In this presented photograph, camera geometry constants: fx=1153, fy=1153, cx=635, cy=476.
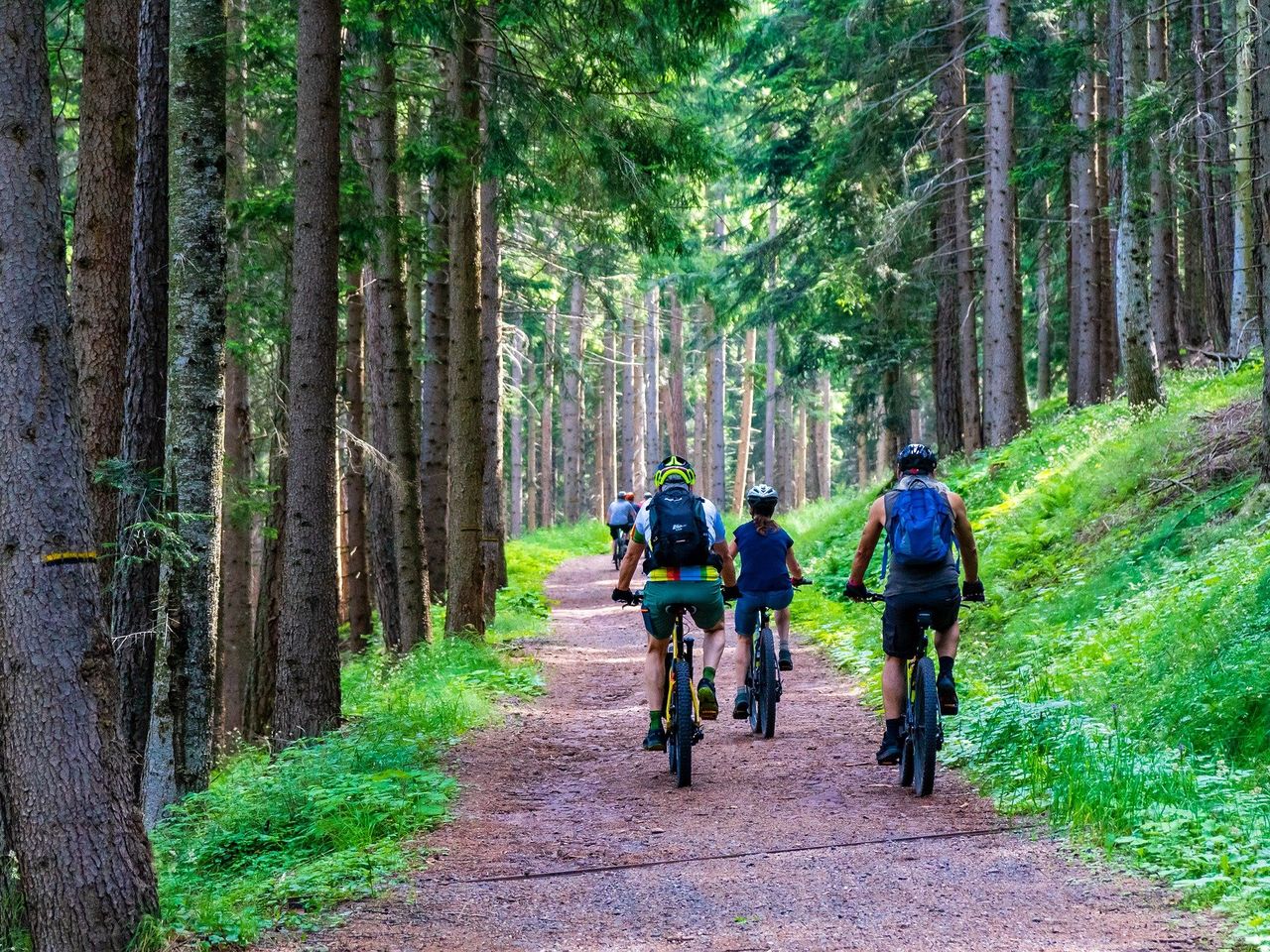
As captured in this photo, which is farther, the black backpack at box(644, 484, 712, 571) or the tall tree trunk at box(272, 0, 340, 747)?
the tall tree trunk at box(272, 0, 340, 747)

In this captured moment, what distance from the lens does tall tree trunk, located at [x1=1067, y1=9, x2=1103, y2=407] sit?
21625mm

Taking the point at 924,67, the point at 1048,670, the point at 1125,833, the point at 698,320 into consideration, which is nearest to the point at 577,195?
the point at 1048,670

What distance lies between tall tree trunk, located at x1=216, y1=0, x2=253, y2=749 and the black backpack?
695cm

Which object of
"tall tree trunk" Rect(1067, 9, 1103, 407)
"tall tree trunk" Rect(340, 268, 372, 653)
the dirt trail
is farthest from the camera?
"tall tree trunk" Rect(1067, 9, 1103, 407)

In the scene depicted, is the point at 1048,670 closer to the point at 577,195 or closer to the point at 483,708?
the point at 483,708

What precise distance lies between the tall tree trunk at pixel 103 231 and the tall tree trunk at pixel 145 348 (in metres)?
0.20

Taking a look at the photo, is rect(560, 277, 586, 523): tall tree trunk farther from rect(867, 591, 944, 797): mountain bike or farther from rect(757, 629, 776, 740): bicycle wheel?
rect(867, 591, 944, 797): mountain bike

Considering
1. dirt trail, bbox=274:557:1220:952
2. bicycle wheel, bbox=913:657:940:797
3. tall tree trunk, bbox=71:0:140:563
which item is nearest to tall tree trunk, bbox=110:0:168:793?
tall tree trunk, bbox=71:0:140:563

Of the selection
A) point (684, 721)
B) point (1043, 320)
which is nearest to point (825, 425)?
point (1043, 320)

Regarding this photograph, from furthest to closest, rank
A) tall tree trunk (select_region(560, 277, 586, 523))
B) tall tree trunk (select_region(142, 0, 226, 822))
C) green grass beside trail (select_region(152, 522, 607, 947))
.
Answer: tall tree trunk (select_region(560, 277, 586, 523))
tall tree trunk (select_region(142, 0, 226, 822))
green grass beside trail (select_region(152, 522, 607, 947))

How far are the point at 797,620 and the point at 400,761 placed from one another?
9394mm

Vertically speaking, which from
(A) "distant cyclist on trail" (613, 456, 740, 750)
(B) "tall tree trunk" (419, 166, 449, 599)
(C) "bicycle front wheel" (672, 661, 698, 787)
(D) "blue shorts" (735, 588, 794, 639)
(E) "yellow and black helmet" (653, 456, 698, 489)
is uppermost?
(B) "tall tree trunk" (419, 166, 449, 599)

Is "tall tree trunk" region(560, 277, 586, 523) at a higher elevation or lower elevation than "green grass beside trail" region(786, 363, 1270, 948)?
higher

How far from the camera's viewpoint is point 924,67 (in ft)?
74.3
